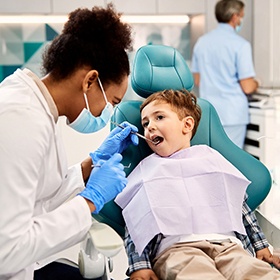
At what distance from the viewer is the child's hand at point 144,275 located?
5.49ft

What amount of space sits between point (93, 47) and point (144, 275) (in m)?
0.73

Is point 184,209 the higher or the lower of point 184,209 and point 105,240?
the lower

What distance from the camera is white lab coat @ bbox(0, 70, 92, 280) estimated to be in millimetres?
1257

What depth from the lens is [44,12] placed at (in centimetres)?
421

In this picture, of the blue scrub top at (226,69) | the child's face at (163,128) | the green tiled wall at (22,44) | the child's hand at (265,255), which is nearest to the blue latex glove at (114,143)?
the child's face at (163,128)

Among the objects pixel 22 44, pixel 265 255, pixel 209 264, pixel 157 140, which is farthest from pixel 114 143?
pixel 22 44

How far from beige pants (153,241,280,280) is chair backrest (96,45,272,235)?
1.10 feet

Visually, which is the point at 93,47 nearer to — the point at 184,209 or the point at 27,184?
the point at 27,184

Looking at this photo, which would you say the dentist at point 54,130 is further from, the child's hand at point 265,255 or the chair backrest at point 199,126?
the child's hand at point 265,255

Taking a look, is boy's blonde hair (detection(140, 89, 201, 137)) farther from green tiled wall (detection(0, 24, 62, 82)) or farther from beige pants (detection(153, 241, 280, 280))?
green tiled wall (detection(0, 24, 62, 82))

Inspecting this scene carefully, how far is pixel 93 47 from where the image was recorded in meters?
1.44

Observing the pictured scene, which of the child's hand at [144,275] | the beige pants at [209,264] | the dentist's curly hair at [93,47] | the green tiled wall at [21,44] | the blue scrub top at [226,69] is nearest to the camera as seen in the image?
the dentist's curly hair at [93,47]

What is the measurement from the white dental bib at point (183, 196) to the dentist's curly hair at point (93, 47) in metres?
0.51

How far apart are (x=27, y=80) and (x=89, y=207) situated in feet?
1.26
